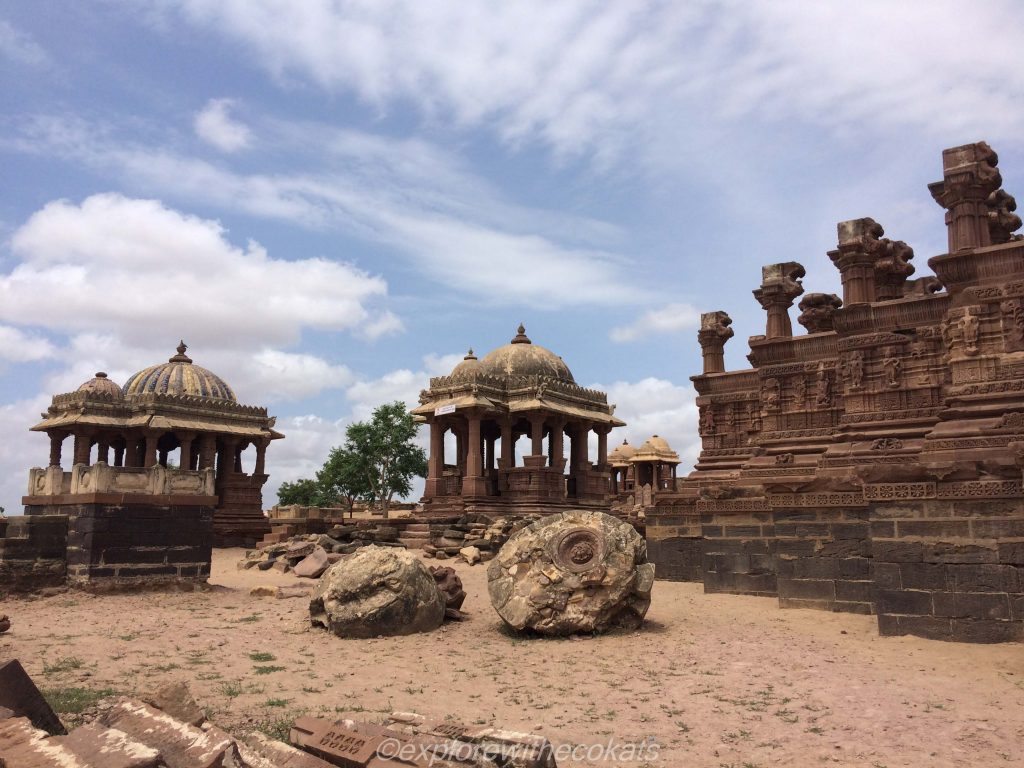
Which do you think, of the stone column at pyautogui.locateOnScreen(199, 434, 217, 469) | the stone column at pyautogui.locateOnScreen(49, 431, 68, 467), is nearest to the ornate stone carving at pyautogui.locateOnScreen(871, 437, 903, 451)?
the stone column at pyautogui.locateOnScreen(199, 434, 217, 469)

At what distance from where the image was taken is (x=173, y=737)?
4.61 metres

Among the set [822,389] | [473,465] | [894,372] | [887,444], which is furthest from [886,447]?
[473,465]

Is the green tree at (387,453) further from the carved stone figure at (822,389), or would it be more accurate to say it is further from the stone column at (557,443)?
the carved stone figure at (822,389)

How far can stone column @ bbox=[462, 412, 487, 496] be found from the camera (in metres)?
26.1

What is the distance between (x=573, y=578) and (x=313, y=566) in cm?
888

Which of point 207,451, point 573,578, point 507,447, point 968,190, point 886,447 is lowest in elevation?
point 573,578

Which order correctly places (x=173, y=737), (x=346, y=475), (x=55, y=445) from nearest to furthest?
(x=173, y=737) < (x=55, y=445) < (x=346, y=475)

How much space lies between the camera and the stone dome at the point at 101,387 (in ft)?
105

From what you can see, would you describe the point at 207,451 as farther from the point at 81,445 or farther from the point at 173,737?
the point at 173,737

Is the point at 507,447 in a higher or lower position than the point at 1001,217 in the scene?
lower

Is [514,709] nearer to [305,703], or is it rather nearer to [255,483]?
[305,703]

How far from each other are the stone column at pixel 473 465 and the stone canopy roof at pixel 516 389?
66cm

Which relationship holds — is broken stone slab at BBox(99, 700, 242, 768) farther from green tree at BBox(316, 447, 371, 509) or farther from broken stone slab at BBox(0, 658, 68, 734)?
green tree at BBox(316, 447, 371, 509)

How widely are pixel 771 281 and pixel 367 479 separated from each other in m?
30.9
